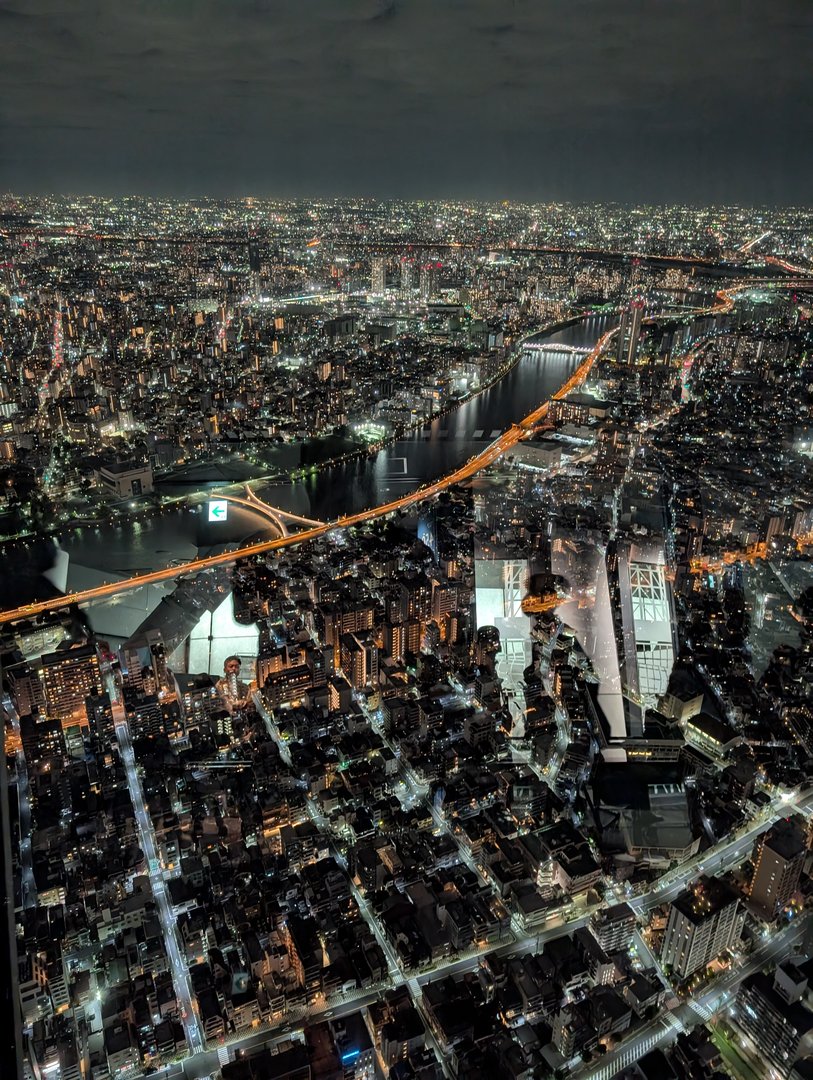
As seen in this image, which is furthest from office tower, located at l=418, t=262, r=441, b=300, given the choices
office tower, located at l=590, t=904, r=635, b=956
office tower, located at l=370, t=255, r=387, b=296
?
office tower, located at l=590, t=904, r=635, b=956

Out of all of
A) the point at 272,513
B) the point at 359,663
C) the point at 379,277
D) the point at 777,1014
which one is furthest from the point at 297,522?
the point at 379,277

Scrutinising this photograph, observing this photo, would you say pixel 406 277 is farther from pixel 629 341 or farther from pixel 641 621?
pixel 641 621

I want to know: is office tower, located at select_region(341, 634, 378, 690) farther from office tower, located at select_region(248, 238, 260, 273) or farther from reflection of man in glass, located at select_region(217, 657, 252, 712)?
office tower, located at select_region(248, 238, 260, 273)

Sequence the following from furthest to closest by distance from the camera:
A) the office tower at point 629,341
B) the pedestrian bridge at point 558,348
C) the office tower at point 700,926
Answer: the pedestrian bridge at point 558,348
the office tower at point 629,341
the office tower at point 700,926

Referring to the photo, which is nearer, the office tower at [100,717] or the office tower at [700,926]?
the office tower at [700,926]

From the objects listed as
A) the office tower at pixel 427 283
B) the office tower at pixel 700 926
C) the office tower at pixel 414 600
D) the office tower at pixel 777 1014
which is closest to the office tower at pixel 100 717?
the office tower at pixel 414 600

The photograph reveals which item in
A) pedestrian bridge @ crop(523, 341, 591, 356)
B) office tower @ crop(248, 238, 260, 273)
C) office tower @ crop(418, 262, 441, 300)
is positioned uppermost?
office tower @ crop(248, 238, 260, 273)

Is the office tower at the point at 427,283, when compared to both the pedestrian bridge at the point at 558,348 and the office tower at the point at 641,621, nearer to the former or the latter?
the pedestrian bridge at the point at 558,348
